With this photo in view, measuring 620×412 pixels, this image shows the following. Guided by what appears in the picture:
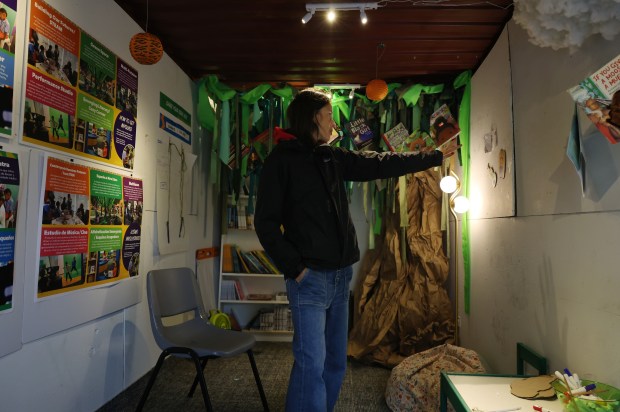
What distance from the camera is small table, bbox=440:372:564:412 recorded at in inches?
51.4

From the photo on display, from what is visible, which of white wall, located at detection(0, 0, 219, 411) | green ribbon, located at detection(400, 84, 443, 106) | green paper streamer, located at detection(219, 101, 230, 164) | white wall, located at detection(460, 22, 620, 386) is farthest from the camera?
green paper streamer, located at detection(219, 101, 230, 164)

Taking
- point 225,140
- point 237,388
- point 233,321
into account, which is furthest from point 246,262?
point 237,388

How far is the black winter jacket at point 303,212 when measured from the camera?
1.47 m

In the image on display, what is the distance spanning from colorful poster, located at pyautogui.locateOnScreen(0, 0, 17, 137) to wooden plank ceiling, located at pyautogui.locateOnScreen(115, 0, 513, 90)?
0.87 metres

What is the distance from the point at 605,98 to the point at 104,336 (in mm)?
2300

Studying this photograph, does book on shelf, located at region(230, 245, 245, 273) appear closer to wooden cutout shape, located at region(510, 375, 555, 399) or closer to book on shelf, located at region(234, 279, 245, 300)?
book on shelf, located at region(234, 279, 245, 300)

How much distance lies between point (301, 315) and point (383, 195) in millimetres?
2051

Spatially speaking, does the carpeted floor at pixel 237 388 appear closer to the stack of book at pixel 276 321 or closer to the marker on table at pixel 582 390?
the stack of book at pixel 276 321

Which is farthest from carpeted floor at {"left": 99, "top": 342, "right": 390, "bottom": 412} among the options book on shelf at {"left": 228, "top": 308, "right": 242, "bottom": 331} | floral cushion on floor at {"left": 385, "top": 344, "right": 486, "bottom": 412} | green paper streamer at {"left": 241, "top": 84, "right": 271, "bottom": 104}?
green paper streamer at {"left": 241, "top": 84, "right": 271, "bottom": 104}

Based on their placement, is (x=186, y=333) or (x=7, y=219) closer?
(x=7, y=219)

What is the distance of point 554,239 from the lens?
1.61 meters

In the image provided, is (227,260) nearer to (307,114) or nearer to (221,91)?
(221,91)

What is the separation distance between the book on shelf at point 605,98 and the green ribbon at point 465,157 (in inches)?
66.0

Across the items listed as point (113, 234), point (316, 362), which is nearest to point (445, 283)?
point (316, 362)
